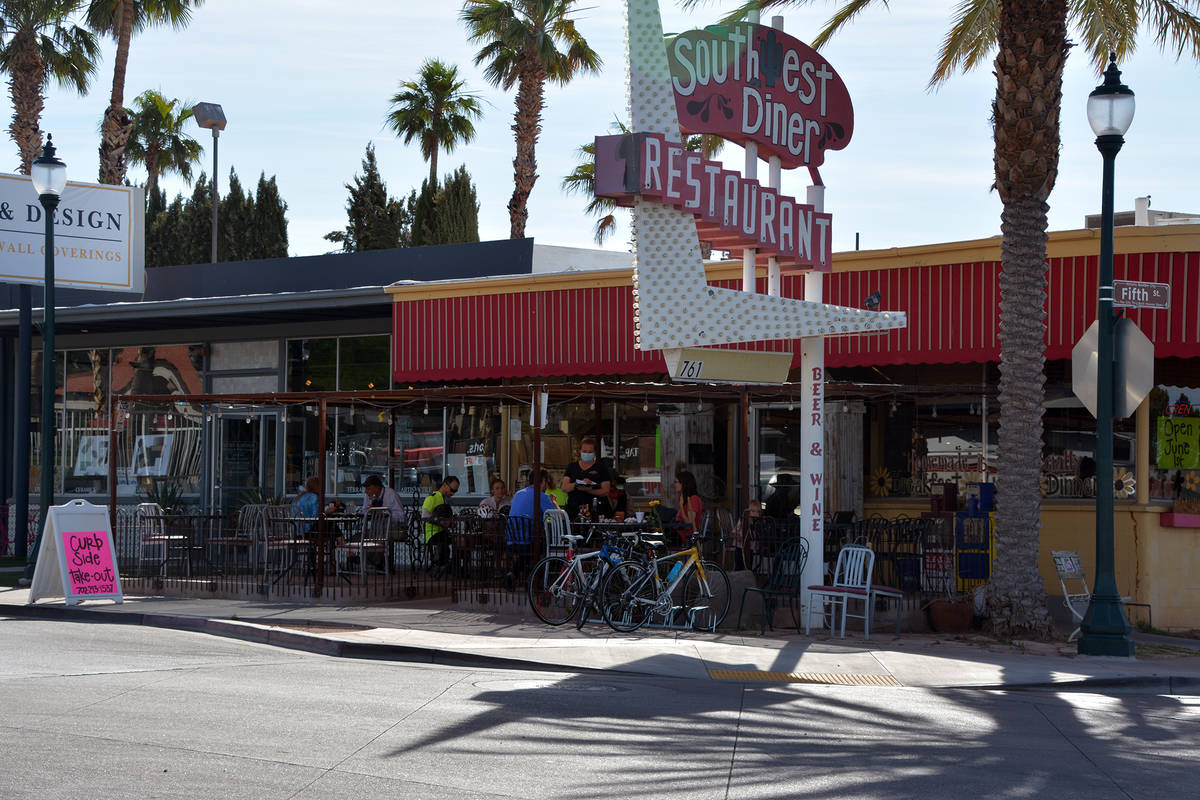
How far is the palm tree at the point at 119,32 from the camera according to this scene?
30.6 meters

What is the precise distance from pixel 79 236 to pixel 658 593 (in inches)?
601

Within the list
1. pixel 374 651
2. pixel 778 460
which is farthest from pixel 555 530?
pixel 778 460

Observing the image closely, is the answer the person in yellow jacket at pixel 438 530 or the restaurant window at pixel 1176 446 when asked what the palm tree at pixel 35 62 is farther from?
the restaurant window at pixel 1176 446

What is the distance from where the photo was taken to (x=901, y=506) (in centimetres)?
1809

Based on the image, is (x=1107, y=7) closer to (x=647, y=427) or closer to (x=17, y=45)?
(x=647, y=427)

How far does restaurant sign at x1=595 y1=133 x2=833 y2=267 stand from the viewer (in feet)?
40.8

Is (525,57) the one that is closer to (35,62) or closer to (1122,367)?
(35,62)

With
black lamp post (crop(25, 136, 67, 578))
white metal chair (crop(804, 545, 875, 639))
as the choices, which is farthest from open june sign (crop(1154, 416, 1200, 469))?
black lamp post (crop(25, 136, 67, 578))

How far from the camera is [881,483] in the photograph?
1839cm

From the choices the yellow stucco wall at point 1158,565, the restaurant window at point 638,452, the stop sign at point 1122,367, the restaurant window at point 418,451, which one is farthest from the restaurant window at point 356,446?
the stop sign at point 1122,367

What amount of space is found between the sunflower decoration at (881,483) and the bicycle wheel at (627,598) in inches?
226

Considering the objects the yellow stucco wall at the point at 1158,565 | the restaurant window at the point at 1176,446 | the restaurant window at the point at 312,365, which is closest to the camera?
the yellow stucco wall at the point at 1158,565

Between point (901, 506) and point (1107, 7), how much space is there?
707cm

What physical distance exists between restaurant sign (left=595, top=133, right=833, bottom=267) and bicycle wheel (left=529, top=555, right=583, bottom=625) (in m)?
4.01
